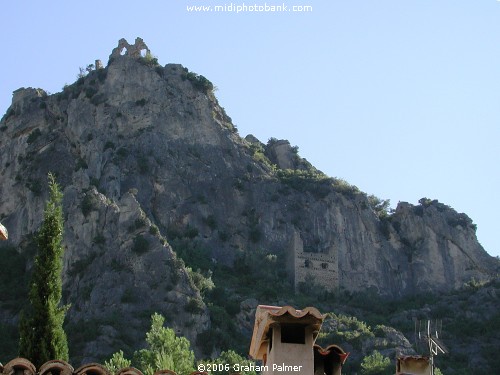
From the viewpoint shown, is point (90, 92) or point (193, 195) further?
point (90, 92)

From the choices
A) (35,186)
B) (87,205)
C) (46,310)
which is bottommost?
(46,310)

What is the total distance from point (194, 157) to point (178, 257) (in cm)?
1727

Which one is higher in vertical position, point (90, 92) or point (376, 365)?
point (90, 92)

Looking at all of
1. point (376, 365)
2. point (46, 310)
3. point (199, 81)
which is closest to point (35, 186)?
point (199, 81)

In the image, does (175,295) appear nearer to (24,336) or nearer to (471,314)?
(471,314)

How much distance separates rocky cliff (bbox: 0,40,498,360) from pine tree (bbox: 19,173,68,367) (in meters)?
55.7

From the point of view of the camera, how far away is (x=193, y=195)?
96188mm

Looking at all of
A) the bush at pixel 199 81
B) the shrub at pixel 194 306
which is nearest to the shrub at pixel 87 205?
the shrub at pixel 194 306

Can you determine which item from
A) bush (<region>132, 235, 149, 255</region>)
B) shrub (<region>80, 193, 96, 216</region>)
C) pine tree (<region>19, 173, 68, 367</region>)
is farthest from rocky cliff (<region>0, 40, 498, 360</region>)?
pine tree (<region>19, 173, 68, 367</region>)

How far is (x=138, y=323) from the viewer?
231ft

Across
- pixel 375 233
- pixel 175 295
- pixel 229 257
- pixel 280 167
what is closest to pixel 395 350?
pixel 175 295

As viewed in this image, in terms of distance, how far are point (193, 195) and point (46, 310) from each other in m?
73.7

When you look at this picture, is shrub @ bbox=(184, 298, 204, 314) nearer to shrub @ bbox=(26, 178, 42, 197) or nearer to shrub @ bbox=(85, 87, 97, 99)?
shrub @ bbox=(26, 178, 42, 197)

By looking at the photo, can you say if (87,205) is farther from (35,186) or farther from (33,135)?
(33,135)
